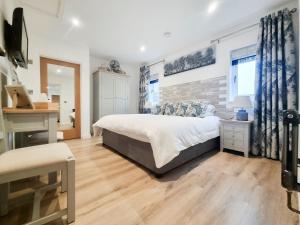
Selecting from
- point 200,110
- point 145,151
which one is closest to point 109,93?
point 200,110

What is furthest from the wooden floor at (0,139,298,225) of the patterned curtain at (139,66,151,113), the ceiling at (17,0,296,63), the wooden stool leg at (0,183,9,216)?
the patterned curtain at (139,66,151,113)

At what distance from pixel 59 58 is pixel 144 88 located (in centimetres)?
266

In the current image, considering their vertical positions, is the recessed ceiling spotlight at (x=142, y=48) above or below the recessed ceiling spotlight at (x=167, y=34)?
above

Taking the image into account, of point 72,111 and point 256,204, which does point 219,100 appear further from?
point 72,111

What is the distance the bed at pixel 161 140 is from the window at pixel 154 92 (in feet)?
8.30

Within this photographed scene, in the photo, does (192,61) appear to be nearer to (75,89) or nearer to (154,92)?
(154,92)

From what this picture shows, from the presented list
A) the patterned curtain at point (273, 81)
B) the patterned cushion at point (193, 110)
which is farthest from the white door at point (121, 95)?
the patterned curtain at point (273, 81)

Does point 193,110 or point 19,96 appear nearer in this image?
point 19,96

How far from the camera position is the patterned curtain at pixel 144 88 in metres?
5.16

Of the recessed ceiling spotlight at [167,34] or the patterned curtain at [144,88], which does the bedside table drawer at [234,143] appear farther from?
the patterned curtain at [144,88]

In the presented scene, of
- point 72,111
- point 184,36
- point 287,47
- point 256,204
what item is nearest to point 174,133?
point 256,204

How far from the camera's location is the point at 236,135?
260 centimetres

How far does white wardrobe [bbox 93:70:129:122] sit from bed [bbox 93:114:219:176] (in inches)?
68.6

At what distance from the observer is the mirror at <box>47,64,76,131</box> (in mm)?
3580
